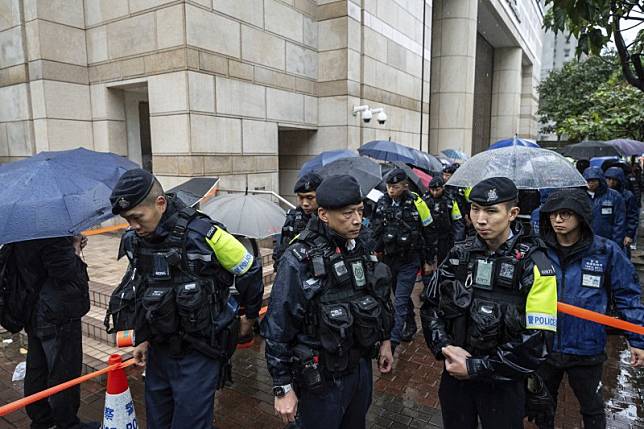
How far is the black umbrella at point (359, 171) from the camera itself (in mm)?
5559

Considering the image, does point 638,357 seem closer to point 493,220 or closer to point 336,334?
point 493,220

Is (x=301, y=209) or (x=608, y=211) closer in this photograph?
(x=301, y=209)

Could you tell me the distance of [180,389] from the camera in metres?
2.55

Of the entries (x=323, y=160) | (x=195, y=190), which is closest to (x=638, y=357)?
(x=195, y=190)

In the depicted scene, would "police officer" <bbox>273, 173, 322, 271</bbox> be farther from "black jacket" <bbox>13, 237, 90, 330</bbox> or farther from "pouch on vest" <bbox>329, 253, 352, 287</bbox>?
"black jacket" <bbox>13, 237, 90, 330</bbox>

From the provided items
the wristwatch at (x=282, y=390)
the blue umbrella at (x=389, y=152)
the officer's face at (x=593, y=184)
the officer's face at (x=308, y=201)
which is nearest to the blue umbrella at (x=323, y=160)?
the blue umbrella at (x=389, y=152)

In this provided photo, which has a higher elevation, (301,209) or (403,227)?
(301,209)

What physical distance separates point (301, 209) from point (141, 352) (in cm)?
233

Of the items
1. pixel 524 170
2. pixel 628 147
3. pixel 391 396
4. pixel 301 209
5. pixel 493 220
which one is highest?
pixel 628 147

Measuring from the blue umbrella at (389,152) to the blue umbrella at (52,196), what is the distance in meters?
6.75

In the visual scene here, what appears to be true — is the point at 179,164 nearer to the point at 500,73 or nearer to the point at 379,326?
the point at 379,326

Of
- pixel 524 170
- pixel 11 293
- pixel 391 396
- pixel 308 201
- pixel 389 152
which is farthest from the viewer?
pixel 389 152

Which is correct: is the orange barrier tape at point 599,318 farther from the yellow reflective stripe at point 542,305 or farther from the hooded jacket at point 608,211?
the hooded jacket at point 608,211

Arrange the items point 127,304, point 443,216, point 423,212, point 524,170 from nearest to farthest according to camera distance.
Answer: point 127,304
point 524,170
point 423,212
point 443,216
